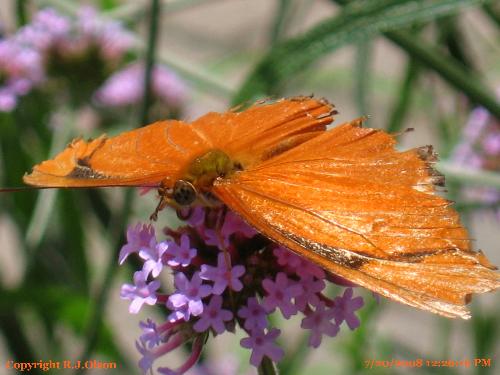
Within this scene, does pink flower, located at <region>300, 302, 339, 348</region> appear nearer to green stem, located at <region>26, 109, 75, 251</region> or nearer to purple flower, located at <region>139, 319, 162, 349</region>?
purple flower, located at <region>139, 319, 162, 349</region>

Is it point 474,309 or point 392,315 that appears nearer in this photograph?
point 474,309

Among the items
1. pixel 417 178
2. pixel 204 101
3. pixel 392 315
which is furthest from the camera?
pixel 204 101

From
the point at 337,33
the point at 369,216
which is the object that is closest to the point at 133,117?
the point at 337,33

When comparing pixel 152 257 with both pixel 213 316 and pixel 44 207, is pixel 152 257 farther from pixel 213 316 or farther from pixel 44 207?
pixel 44 207

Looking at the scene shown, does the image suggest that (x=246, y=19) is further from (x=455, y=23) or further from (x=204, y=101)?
(x=455, y=23)

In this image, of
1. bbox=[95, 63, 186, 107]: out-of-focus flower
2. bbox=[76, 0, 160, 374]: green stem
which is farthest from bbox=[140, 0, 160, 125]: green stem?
bbox=[95, 63, 186, 107]: out-of-focus flower

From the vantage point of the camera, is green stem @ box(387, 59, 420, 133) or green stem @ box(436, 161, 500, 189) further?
green stem @ box(387, 59, 420, 133)

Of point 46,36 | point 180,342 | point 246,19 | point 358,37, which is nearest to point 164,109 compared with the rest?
point 46,36
